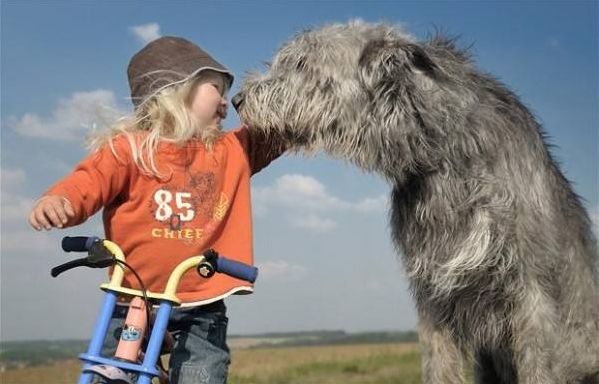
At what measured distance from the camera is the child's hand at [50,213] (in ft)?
11.6

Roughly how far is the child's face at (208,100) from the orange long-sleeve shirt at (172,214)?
181mm

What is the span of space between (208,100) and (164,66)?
1.10ft

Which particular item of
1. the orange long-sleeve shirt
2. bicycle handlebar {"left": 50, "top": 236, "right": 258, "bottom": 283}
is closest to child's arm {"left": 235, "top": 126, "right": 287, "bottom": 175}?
the orange long-sleeve shirt

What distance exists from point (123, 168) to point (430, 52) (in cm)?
193

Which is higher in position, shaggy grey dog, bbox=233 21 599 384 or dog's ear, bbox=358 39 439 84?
dog's ear, bbox=358 39 439 84

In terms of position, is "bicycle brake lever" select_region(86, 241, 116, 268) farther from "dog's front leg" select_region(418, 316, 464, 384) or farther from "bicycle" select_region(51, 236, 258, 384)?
"dog's front leg" select_region(418, 316, 464, 384)

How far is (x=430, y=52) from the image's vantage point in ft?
15.2

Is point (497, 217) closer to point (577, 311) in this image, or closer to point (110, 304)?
point (577, 311)

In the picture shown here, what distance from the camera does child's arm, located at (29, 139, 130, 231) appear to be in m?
3.58

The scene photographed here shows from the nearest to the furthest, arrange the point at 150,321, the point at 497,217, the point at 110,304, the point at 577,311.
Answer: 1. the point at 110,304
2. the point at 150,321
3. the point at 497,217
4. the point at 577,311

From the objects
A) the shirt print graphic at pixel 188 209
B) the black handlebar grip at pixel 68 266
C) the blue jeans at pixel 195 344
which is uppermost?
the shirt print graphic at pixel 188 209

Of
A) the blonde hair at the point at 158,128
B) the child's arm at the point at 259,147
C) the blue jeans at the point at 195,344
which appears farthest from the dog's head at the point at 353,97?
the blue jeans at the point at 195,344

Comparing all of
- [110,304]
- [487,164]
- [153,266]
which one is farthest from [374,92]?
[110,304]

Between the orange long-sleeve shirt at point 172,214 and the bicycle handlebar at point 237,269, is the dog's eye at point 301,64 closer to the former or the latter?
the orange long-sleeve shirt at point 172,214
